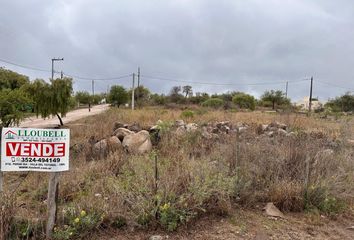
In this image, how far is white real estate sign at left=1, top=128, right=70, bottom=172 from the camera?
3.22 m

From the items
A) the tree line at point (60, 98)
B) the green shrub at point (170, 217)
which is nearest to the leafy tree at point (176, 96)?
the tree line at point (60, 98)

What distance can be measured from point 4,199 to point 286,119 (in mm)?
12130

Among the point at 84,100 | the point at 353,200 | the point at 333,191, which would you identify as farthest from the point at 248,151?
the point at 84,100

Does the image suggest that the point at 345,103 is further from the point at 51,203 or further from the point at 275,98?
the point at 51,203

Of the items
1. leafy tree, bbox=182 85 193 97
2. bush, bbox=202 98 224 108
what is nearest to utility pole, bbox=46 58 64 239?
bush, bbox=202 98 224 108

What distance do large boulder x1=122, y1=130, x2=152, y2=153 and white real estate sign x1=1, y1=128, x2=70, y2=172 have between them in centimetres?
519

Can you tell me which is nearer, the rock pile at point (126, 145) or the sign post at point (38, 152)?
the sign post at point (38, 152)

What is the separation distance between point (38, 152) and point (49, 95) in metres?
17.1

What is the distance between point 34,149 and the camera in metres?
3.27

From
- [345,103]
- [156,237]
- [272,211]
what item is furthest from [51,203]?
[345,103]

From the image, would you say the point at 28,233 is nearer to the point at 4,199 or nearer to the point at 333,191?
the point at 4,199

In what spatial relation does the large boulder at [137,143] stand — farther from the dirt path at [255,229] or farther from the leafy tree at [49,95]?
the leafy tree at [49,95]

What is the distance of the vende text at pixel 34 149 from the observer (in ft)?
10.6

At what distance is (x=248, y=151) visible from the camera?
5402mm
